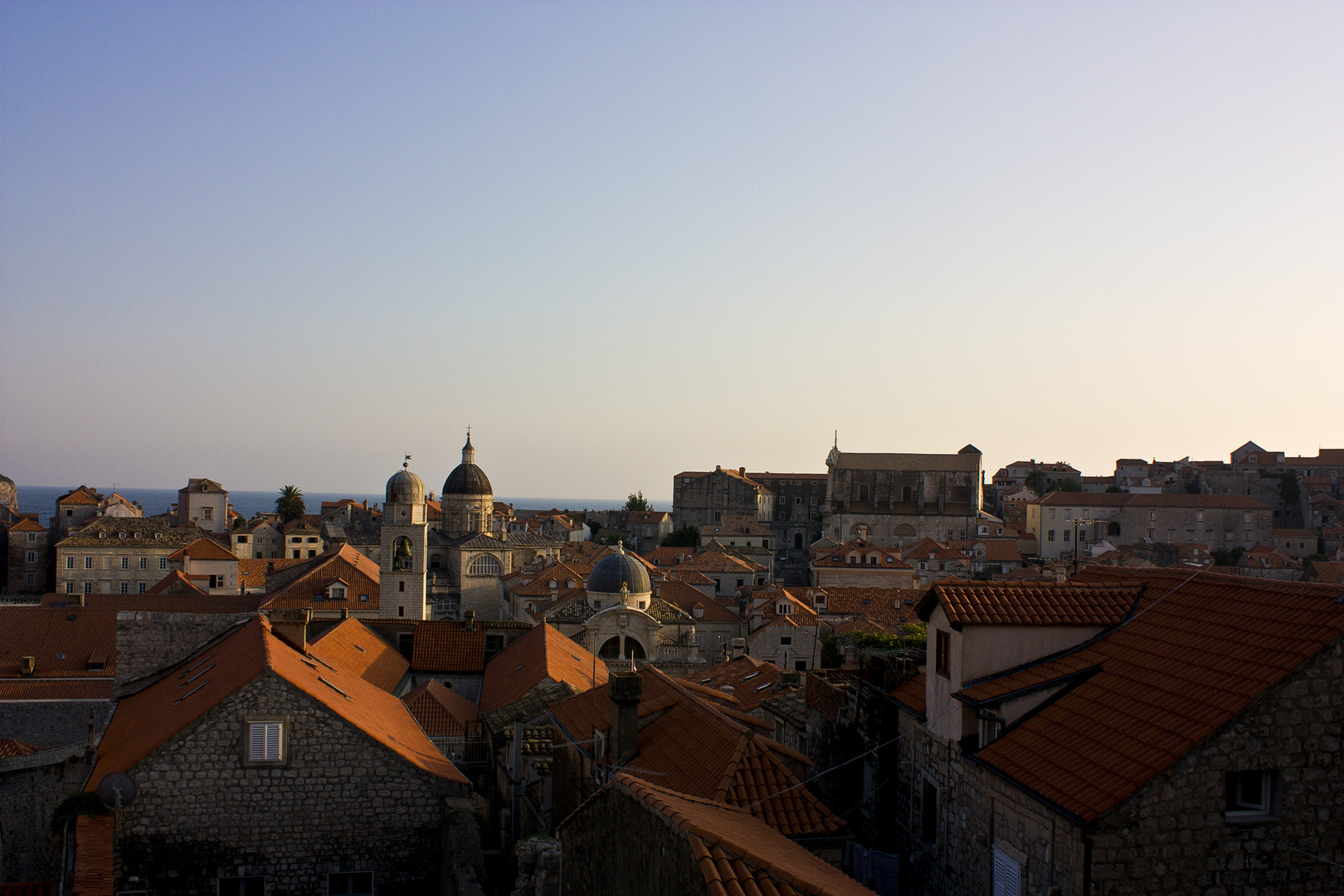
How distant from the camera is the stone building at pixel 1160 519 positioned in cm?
9656

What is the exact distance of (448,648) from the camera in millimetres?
33281

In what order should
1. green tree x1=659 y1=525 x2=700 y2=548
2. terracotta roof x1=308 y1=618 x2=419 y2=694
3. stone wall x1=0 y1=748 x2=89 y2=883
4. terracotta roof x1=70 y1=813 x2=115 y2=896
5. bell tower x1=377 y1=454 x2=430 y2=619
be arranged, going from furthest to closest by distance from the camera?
green tree x1=659 y1=525 x2=700 y2=548
bell tower x1=377 y1=454 x2=430 y2=619
terracotta roof x1=308 y1=618 x2=419 y2=694
stone wall x1=0 y1=748 x2=89 y2=883
terracotta roof x1=70 y1=813 x2=115 y2=896

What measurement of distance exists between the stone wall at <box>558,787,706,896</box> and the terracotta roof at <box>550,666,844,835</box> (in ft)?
6.90

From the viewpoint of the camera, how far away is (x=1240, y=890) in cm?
944

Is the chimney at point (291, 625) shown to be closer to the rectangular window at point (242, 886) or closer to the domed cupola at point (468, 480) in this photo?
the rectangular window at point (242, 886)

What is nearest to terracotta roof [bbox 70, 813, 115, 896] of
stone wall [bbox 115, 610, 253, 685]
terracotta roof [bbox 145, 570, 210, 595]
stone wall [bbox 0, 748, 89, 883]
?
stone wall [bbox 0, 748, 89, 883]

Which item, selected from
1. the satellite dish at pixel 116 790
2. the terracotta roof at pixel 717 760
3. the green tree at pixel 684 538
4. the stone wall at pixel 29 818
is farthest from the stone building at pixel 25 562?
the terracotta roof at pixel 717 760

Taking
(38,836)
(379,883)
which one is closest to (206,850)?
(379,883)

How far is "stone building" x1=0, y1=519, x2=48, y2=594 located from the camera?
244ft

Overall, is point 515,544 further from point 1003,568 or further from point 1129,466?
point 1129,466

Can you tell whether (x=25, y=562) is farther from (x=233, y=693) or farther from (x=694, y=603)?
(x=233, y=693)

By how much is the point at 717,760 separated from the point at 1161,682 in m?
5.36

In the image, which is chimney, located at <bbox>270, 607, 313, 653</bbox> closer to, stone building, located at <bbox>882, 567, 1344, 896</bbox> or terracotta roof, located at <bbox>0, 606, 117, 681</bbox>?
stone building, located at <bbox>882, 567, 1344, 896</bbox>

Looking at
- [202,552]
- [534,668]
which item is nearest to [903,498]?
[202,552]
